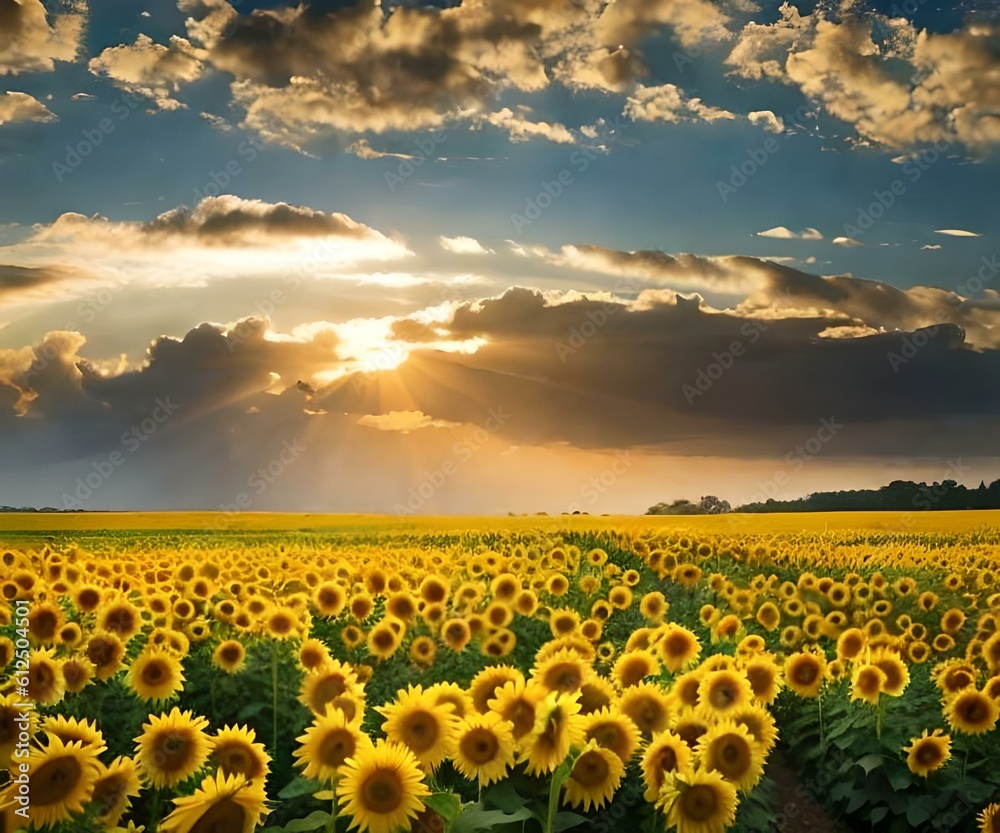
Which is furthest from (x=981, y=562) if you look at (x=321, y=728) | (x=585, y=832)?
(x=321, y=728)

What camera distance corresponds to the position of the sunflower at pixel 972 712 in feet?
22.4

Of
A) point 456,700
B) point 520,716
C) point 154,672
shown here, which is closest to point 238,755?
point 456,700

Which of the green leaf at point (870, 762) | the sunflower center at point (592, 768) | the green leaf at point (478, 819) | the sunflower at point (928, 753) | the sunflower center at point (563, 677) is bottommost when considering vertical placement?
the green leaf at point (870, 762)

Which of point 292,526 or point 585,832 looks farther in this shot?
point 292,526

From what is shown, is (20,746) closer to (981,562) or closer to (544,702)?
(544,702)

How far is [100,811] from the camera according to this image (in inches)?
155

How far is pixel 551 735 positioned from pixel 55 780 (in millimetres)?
2135

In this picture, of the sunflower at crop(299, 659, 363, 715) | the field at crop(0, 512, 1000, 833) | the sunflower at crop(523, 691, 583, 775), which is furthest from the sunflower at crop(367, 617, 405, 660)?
the sunflower at crop(523, 691, 583, 775)

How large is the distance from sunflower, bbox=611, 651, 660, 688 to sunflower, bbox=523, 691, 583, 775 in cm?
146

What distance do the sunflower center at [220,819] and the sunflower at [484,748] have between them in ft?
3.50

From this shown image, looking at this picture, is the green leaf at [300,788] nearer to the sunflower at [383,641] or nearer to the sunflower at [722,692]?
the sunflower at [722,692]

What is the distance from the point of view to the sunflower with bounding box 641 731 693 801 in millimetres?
4293

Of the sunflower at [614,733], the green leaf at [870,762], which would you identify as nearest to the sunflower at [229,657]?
the sunflower at [614,733]

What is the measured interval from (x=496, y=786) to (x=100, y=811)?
1.74 m
